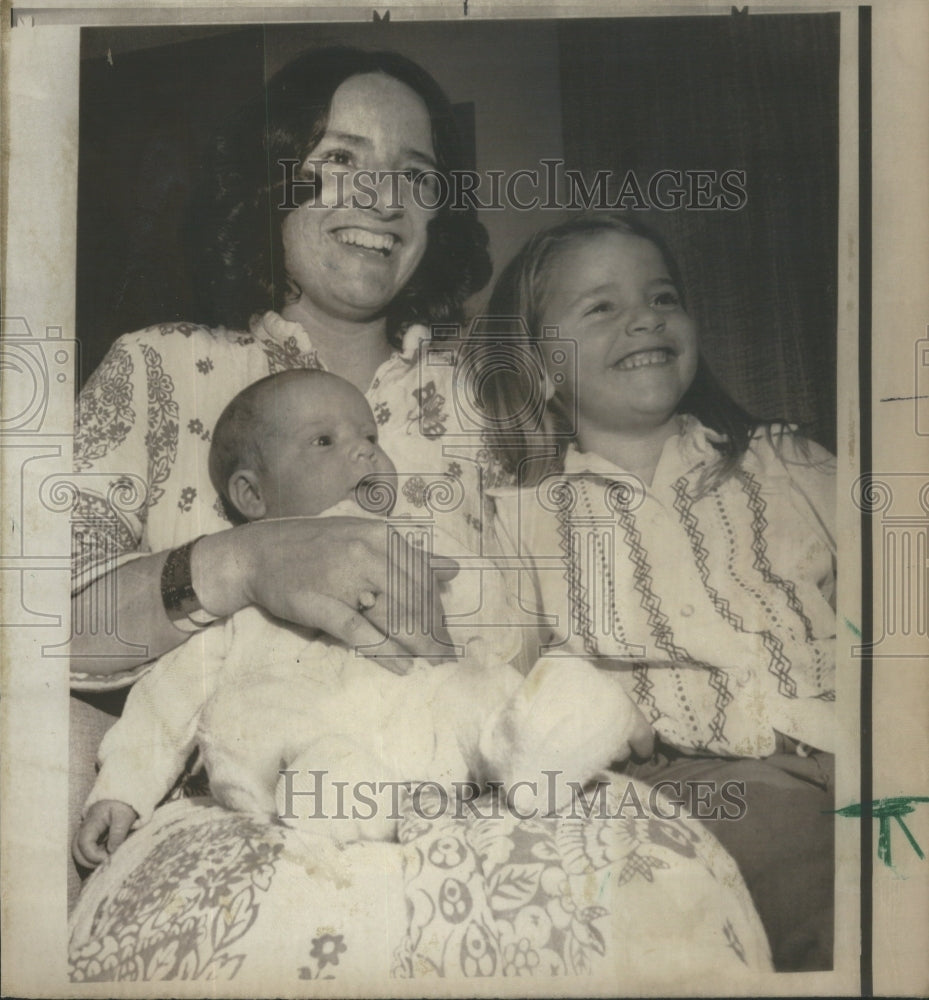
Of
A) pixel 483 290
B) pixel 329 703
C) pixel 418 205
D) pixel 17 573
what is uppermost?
pixel 418 205

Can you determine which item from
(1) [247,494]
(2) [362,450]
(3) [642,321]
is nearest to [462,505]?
(2) [362,450]

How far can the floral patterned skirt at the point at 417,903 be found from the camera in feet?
8.28

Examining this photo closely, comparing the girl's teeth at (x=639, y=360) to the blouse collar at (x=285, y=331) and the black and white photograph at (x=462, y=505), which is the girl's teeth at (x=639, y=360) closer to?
the black and white photograph at (x=462, y=505)

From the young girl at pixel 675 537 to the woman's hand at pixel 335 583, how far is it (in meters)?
0.27

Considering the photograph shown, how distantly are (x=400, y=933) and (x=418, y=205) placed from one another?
1685 mm

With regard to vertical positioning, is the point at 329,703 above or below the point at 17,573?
below

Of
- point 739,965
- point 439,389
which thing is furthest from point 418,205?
point 739,965

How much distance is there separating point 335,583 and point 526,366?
67 cm

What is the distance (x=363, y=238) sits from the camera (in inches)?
103

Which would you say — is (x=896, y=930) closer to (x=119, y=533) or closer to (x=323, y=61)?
(x=119, y=533)

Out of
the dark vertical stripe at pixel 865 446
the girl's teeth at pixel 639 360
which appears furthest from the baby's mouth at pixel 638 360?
the dark vertical stripe at pixel 865 446

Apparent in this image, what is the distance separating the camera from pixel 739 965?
8.39 ft

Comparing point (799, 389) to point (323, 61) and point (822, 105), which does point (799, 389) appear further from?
point (323, 61)

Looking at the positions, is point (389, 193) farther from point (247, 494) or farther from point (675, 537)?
point (675, 537)
